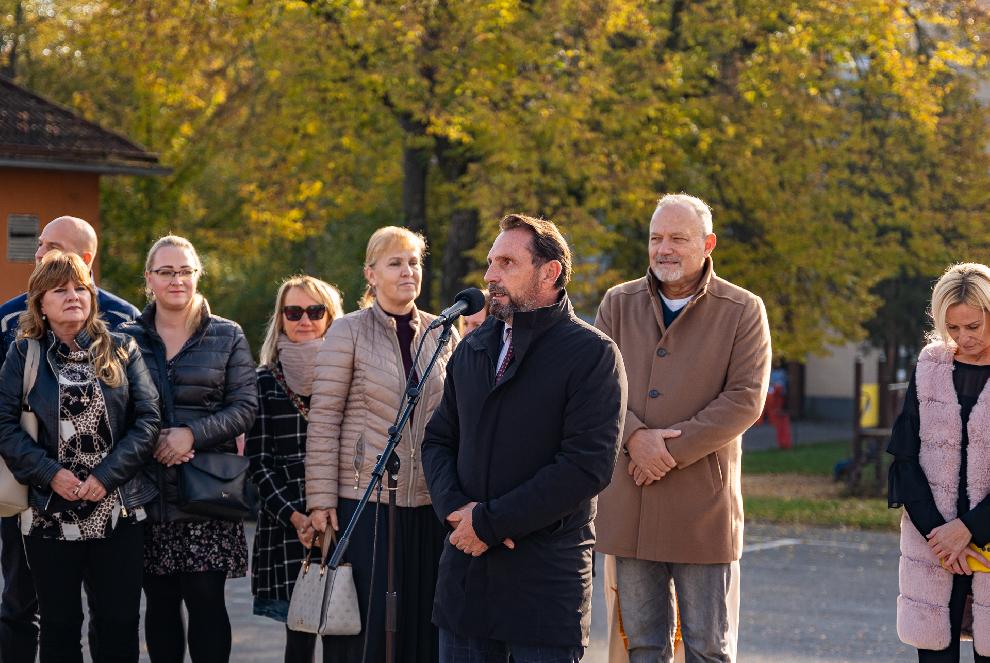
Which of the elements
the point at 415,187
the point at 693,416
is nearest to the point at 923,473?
the point at 693,416

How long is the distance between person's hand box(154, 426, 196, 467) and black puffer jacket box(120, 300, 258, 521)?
1.3 inches

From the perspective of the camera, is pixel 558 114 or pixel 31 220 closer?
pixel 558 114

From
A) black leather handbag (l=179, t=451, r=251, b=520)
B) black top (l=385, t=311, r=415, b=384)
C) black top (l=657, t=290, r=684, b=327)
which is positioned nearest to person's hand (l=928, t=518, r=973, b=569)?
black top (l=657, t=290, r=684, b=327)

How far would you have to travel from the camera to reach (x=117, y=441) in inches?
245

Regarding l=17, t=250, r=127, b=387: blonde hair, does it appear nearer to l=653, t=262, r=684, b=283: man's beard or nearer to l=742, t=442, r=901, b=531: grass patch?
l=653, t=262, r=684, b=283: man's beard

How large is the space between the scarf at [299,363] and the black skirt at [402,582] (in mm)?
1011

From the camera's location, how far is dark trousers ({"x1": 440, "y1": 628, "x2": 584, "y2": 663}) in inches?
190

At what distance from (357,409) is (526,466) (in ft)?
5.32

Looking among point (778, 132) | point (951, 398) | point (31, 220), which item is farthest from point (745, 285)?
point (951, 398)

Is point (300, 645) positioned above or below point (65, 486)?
below

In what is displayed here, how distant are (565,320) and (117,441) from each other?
2292 millimetres

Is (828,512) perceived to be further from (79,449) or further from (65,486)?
(65,486)

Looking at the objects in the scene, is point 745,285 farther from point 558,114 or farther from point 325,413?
point 325,413

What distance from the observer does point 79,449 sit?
6.16 meters
